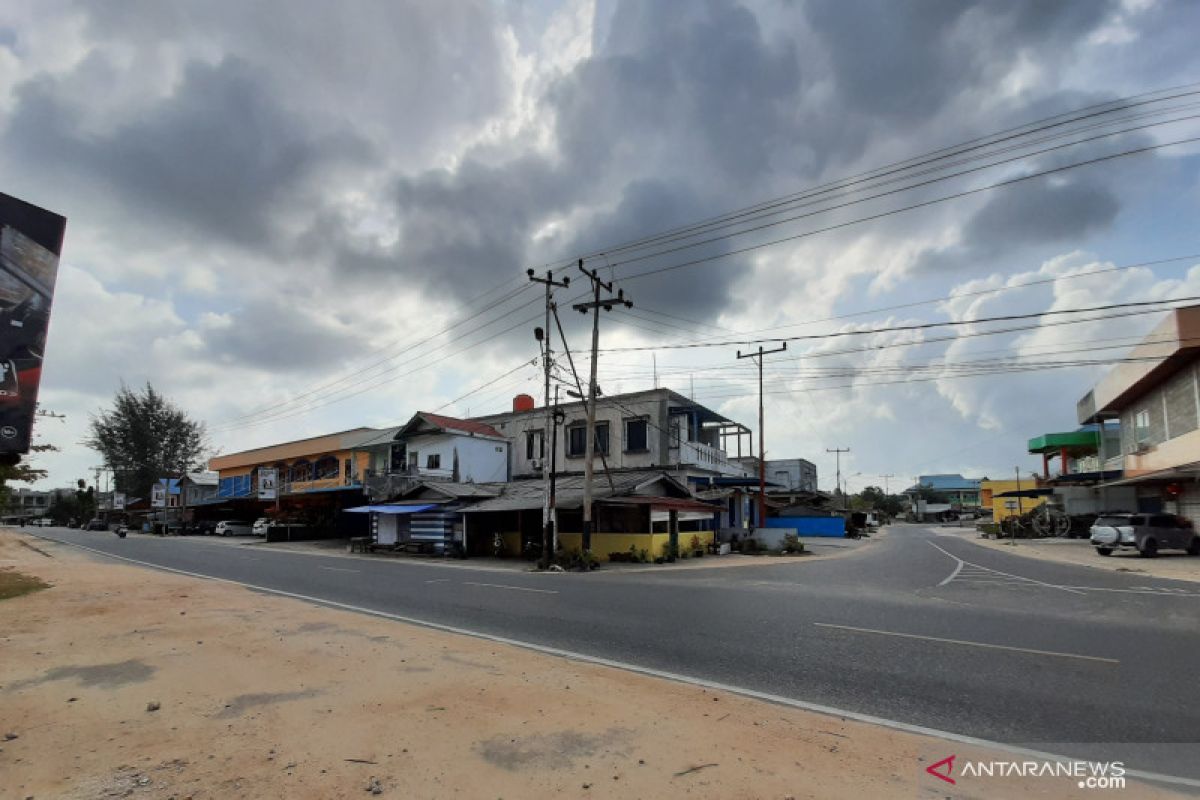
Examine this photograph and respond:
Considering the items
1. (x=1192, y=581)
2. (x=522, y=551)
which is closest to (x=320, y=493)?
(x=522, y=551)

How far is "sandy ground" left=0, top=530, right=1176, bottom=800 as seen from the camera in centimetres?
452

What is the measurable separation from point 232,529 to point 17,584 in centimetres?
4339

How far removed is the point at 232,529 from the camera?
2200 inches

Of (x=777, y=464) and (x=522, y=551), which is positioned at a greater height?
(x=777, y=464)

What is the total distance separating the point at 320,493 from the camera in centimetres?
4947

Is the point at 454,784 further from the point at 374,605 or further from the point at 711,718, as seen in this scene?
the point at 374,605

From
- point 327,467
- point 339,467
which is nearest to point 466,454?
point 339,467

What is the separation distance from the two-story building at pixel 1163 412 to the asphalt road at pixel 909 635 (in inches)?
592

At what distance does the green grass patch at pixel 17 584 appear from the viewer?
14.8 meters

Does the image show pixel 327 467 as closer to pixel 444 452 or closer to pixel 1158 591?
pixel 444 452

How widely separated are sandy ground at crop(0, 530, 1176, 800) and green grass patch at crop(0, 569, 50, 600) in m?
7.47

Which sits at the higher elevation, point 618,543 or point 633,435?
point 633,435

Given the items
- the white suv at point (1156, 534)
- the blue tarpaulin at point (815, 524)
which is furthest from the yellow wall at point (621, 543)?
the blue tarpaulin at point (815, 524)

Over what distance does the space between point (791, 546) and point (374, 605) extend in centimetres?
2436
